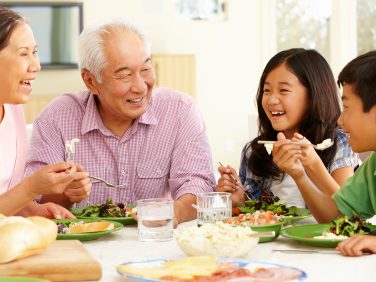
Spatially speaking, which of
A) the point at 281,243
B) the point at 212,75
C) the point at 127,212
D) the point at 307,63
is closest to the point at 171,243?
the point at 281,243

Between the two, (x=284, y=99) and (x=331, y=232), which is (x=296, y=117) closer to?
(x=284, y=99)

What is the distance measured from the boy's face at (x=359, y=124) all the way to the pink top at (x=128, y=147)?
75cm

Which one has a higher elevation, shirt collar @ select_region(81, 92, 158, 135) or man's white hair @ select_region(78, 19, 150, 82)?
man's white hair @ select_region(78, 19, 150, 82)

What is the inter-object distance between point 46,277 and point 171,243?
1.57ft

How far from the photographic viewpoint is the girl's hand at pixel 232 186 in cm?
252

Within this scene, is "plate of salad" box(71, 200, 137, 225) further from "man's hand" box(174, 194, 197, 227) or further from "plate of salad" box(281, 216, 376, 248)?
"plate of salad" box(281, 216, 376, 248)

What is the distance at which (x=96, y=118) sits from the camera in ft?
9.36

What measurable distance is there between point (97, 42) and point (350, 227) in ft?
4.09

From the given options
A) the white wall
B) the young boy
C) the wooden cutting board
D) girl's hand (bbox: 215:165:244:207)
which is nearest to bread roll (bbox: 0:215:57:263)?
the wooden cutting board

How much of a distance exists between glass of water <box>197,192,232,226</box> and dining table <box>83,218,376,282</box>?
0.43ft

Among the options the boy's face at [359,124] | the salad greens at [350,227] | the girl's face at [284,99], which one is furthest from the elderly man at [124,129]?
the salad greens at [350,227]

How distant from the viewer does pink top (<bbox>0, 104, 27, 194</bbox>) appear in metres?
2.65

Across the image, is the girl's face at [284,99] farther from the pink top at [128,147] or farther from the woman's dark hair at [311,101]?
the pink top at [128,147]

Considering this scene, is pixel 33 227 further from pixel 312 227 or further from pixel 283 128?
pixel 283 128
